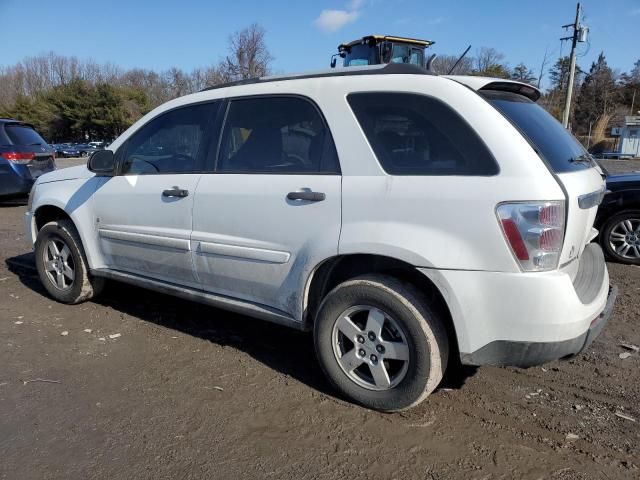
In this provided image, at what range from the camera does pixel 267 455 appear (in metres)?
2.62

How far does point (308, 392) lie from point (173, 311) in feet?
6.44

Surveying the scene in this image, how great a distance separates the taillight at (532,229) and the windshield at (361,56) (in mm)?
10252

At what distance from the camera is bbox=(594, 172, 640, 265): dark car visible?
589 centimetres

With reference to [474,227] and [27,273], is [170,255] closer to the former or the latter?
[474,227]

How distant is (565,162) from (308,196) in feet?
4.59

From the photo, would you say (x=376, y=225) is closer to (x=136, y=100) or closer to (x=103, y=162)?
(x=103, y=162)

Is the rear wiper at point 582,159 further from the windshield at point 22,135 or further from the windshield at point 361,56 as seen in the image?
the windshield at point 22,135

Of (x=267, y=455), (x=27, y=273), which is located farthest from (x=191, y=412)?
(x=27, y=273)

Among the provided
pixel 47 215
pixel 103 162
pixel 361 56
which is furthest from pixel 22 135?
pixel 103 162

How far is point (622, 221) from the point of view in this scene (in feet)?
19.4

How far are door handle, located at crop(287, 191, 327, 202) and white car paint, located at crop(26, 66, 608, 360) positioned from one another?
34 millimetres

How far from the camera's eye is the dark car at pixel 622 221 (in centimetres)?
589

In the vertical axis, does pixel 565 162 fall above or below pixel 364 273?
above

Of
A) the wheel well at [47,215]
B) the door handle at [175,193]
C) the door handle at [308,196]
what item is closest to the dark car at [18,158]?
the wheel well at [47,215]
